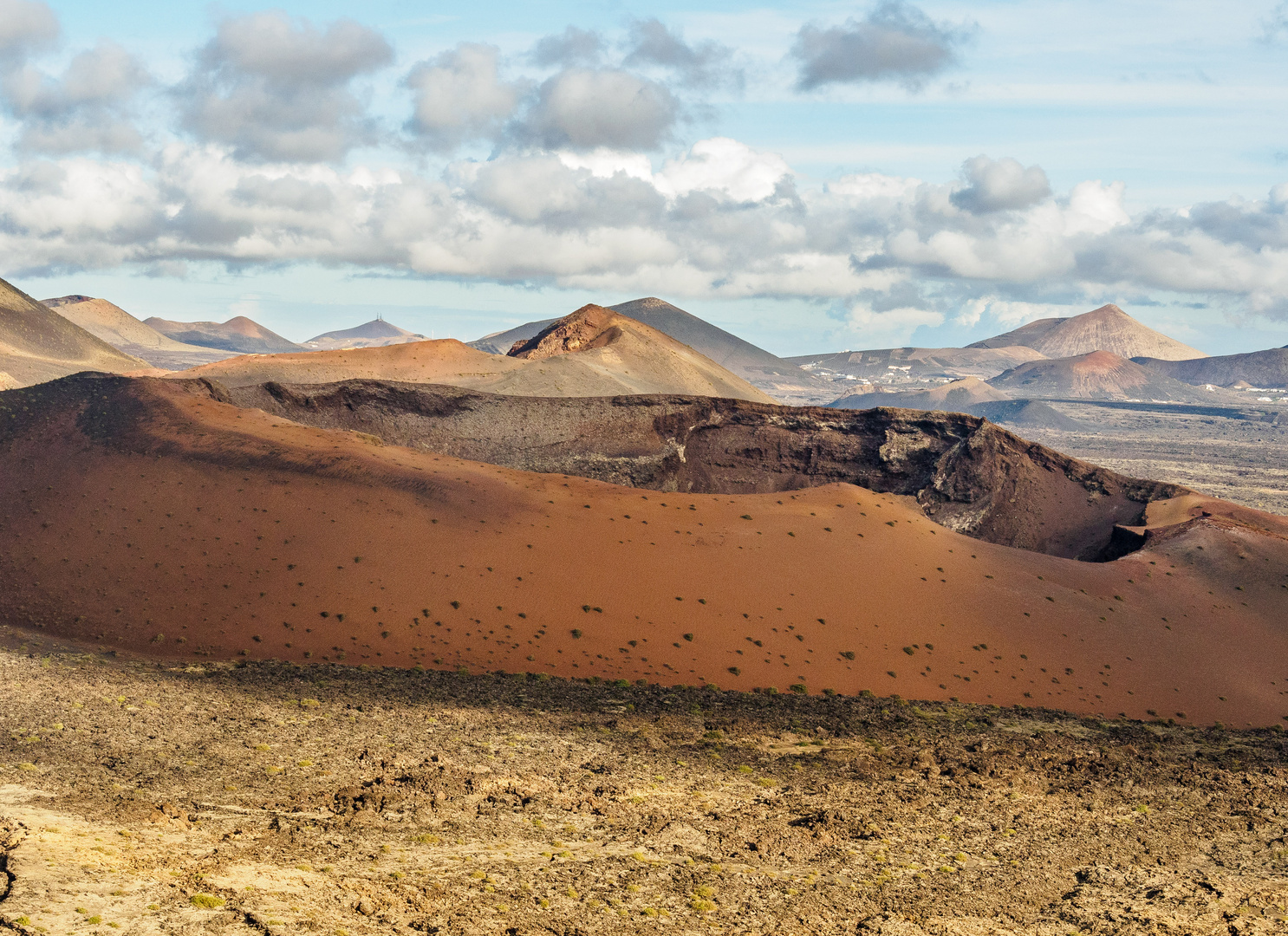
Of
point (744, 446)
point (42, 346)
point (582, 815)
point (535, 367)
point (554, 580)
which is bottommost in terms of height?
point (582, 815)

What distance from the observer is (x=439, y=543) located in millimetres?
27969

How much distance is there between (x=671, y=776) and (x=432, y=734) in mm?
4411

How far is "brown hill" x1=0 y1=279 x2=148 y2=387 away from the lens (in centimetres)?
10856

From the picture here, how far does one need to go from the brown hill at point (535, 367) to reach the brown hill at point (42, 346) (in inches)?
1804

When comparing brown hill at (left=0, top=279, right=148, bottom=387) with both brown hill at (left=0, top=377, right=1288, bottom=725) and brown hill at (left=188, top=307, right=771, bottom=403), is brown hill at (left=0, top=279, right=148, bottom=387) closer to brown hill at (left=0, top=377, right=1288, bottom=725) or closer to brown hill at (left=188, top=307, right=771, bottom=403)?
brown hill at (left=188, top=307, right=771, bottom=403)

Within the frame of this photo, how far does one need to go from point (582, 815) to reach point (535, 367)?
224 feet

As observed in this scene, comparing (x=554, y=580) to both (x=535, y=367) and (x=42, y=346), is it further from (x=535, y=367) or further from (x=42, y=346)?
(x=42, y=346)

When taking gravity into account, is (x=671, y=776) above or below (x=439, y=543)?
below

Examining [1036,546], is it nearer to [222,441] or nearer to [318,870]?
[222,441]

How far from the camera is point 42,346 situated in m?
126

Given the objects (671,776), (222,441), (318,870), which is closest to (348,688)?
(671,776)

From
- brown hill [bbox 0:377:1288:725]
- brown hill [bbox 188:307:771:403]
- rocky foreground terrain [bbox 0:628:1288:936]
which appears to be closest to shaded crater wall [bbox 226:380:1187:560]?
brown hill [bbox 188:307:771:403]

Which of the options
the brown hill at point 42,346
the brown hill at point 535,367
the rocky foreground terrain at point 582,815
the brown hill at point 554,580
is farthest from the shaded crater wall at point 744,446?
the brown hill at point 42,346

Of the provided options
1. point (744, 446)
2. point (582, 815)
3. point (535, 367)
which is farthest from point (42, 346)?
point (582, 815)
